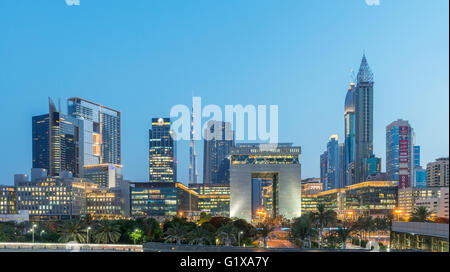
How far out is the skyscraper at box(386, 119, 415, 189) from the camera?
112 m

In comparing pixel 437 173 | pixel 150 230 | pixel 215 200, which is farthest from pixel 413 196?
pixel 150 230

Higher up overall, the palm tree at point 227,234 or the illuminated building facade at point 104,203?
the palm tree at point 227,234

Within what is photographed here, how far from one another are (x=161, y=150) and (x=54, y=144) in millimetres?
43429

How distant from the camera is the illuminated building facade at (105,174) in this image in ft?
385

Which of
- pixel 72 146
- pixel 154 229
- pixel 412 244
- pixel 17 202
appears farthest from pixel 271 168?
pixel 72 146

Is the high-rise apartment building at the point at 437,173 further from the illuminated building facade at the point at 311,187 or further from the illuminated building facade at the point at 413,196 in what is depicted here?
the illuminated building facade at the point at 311,187

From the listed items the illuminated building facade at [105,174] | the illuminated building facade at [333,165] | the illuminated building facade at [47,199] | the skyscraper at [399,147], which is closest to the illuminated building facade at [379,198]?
the skyscraper at [399,147]

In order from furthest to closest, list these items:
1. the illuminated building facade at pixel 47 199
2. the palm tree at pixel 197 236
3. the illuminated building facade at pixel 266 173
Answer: the illuminated building facade at pixel 47 199 → the illuminated building facade at pixel 266 173 → the palm tree at pixel 197 236

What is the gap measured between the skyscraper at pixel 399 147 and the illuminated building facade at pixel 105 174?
279 ft

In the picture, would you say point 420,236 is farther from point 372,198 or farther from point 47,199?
point 47,199

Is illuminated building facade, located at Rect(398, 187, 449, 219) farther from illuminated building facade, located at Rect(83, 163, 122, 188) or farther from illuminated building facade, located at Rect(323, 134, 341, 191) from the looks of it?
illuminated building facade, located at Rect(323, 134, 341, 191)

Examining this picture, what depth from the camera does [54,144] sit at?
137625 mm
